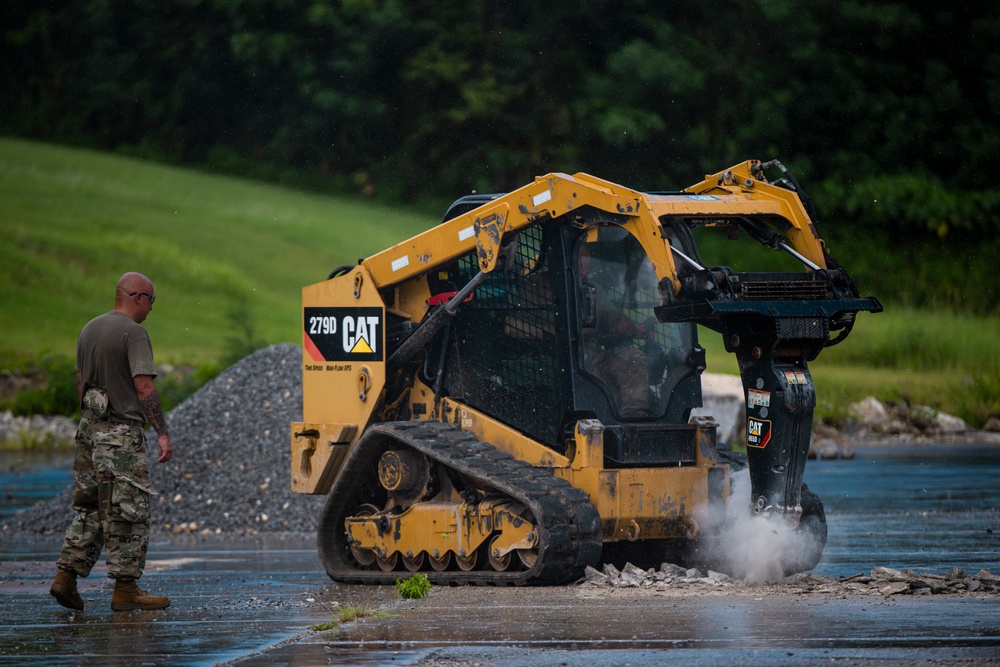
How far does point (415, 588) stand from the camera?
1088 centimetres

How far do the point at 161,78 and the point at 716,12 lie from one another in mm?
18048

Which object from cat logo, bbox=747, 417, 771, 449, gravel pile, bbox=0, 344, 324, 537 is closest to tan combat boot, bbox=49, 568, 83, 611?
cat logo, bbox=747, 417, 771, 449

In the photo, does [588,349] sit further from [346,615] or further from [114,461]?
[114,461]

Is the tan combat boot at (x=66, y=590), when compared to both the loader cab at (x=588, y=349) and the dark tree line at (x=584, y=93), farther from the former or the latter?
the dark tree line at (x=584, y=93)

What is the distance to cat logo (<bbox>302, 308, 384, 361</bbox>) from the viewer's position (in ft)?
42.8

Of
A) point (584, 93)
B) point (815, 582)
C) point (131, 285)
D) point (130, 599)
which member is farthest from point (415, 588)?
point (584, 93)

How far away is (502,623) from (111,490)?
282cm

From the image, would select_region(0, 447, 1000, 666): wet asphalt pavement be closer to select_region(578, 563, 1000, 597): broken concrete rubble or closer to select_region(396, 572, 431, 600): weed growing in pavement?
select_region(396, 572, 431, 600): weed growing in pavement

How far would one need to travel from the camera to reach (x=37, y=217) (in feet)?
160

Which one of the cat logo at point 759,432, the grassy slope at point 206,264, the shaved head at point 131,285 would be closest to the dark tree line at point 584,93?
the grassy slope at point 206,264

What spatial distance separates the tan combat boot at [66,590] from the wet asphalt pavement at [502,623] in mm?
73

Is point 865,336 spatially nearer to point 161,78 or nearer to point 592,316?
point 592,316

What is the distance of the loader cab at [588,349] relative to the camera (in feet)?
38.4

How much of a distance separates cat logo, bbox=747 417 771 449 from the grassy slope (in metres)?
18.6
